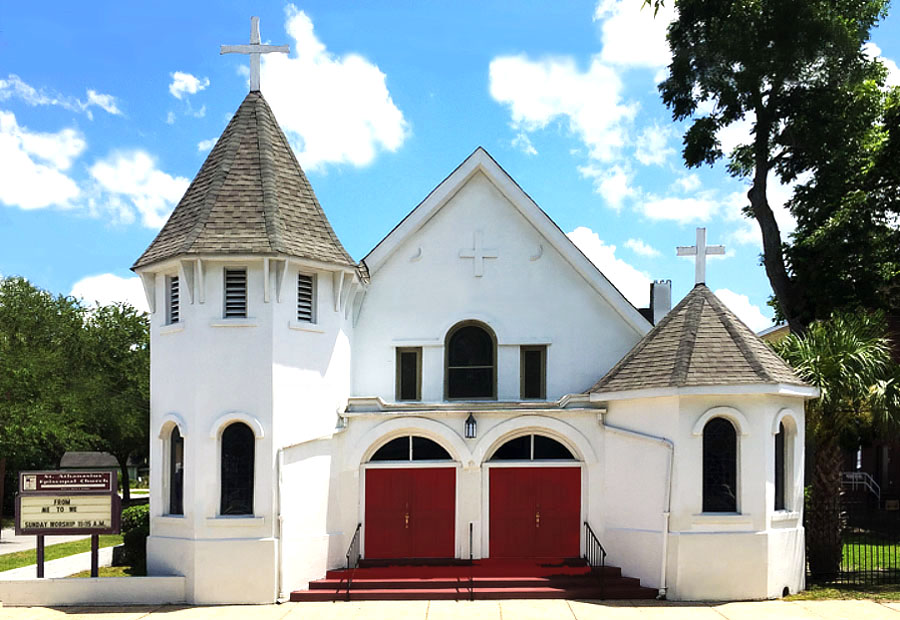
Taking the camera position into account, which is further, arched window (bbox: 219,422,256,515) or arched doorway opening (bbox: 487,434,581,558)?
arched doorway opening (bbox: 487,434,581,558)

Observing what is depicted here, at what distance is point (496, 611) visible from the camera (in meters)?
14.5

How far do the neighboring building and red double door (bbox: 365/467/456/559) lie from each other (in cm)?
4

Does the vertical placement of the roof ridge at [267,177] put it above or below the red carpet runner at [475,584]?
above

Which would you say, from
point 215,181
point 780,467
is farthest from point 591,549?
point 215,181

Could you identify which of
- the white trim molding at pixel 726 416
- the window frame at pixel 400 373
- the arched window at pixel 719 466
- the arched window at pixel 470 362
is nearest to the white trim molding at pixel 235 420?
the window frame at pixel 400 373

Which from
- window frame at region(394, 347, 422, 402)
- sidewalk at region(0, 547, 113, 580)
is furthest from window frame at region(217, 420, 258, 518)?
sidewalk at region(0, 547, 113, 580)

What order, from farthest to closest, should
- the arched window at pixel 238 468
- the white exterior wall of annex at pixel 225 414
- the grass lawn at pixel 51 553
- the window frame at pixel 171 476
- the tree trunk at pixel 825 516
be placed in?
the grass lawn at pixel 51 553, the tree trunk at pixel 825 516, the window frame at pixel 171 476, the arched window at pixel 238 468, the white exterior wall of annex at pixel 225 414

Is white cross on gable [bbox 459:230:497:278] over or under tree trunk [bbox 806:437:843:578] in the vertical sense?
over

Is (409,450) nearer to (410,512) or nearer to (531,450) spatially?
(410,512)

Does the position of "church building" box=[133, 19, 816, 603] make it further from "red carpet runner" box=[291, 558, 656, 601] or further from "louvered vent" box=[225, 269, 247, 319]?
"red carpet runner" box=[291, 558, 656, 601]

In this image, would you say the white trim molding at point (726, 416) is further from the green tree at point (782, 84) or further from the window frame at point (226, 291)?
the green tree at point (782, 84)

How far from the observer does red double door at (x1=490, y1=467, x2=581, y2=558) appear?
17.5 metres

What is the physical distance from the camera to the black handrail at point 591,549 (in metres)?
17.1

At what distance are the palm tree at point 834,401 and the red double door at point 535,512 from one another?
507cm
